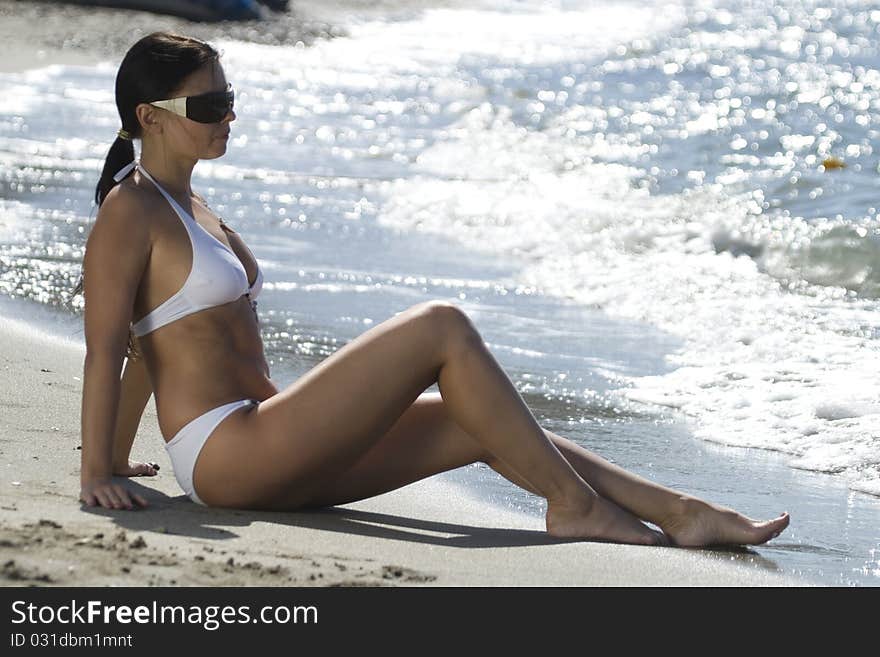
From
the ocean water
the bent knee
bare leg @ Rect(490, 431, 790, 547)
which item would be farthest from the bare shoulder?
the ocean water

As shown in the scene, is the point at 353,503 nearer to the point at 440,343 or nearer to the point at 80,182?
the point at 440,343

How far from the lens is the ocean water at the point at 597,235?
18.1ft

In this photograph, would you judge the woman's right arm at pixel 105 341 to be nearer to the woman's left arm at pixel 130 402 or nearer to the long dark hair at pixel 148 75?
the long dark hair at pixel 148 75

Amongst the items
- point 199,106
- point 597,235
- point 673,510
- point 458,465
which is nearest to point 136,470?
point 458,465

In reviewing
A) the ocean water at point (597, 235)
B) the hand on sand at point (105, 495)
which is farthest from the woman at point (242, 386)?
the ocean water at point (597, 235)

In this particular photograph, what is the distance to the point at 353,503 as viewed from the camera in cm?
440

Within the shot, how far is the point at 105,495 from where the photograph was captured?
12.3 feet

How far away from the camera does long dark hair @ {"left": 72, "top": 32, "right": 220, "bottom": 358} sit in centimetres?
403

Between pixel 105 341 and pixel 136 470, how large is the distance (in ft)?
2.30

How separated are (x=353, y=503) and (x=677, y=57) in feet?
64.2

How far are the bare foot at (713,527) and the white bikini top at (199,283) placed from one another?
1402 mm

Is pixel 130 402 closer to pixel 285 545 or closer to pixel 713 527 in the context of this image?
pixel 285 545

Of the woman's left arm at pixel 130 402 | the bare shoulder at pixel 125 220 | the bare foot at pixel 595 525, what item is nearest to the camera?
the bare shoulder at pixel 125 220

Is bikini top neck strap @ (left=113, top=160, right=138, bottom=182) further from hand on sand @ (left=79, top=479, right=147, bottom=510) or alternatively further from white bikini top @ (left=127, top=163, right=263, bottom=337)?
hand on sand @ (left=79, top=479, right=147, bottom=510)
